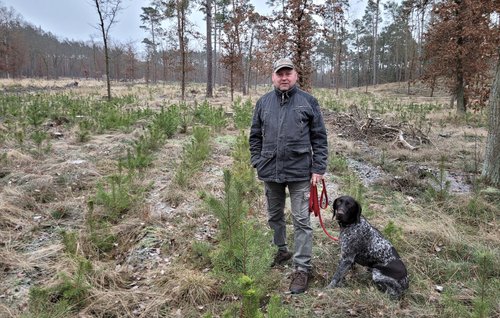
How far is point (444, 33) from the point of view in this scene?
15.1m

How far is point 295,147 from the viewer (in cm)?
312

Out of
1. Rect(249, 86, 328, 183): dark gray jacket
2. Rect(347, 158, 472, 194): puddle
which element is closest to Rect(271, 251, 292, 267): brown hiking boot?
Rect(249, 86, 328, 183): dark gray jacket

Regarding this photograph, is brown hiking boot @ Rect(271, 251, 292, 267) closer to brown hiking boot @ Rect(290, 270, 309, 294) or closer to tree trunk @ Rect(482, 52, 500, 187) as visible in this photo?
brown hiking boot @ Rect(290, 270, 309, 294)

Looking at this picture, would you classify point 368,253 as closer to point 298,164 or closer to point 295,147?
point 298,164

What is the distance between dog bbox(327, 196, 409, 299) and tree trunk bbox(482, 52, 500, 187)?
3.90m

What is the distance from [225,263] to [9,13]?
6253 cm

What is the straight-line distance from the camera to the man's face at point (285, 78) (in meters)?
3.14

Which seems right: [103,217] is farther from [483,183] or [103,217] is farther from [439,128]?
[439,128]

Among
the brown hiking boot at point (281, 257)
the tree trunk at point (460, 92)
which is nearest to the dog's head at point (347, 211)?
the brown hiking boot at point (281, 257)

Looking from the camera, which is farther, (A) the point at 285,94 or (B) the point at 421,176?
(B) the point at 421,176

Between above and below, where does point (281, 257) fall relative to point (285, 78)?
below

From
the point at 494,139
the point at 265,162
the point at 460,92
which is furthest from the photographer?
the point at 460,92

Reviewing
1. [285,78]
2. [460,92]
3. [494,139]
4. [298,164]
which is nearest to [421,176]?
[494,139]

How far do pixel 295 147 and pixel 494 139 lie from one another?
4.63 metres
